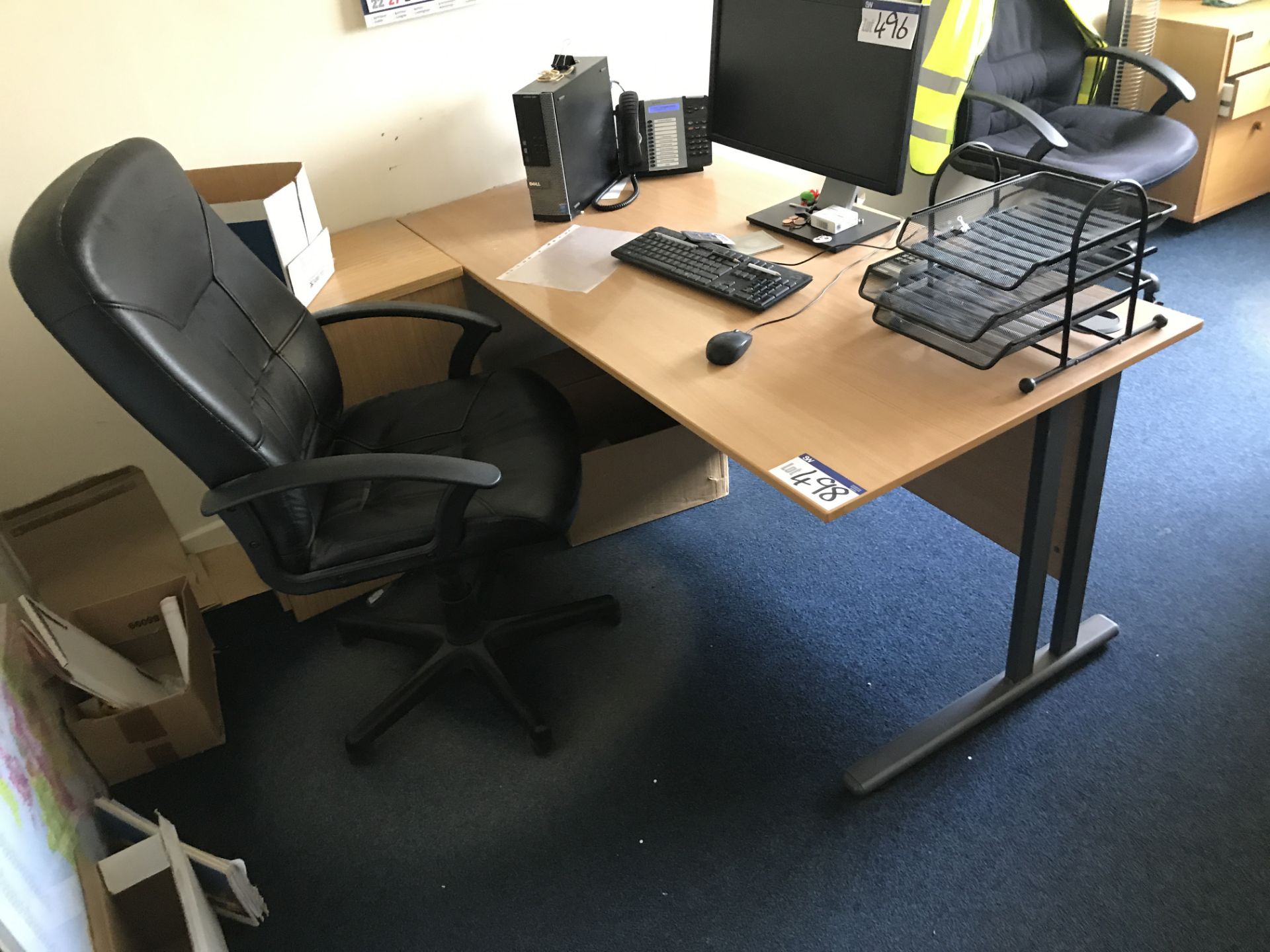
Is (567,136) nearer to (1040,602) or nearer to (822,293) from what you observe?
(822,293)

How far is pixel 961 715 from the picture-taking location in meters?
1.86

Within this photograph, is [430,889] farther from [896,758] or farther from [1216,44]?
[1216,44]

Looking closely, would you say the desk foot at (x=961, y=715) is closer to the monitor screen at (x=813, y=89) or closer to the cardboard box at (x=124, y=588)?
the monitor screen at (x=813, y=89)

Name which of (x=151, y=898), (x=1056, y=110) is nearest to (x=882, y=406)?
(x=151, y=898)

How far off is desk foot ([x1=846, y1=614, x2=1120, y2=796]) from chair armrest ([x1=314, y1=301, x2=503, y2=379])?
1.13m

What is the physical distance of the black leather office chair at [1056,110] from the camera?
2727 millimetres

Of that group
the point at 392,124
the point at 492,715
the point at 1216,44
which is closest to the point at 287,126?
the point at 392,124

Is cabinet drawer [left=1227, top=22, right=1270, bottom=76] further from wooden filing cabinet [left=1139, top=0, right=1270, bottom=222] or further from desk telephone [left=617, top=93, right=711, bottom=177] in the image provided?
desk telephone [left=617, top=93, right=711, bottom=177]

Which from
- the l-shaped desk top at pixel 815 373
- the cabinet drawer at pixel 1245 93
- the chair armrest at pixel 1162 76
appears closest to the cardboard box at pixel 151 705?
the l-shaped desk top at pixel 815 373

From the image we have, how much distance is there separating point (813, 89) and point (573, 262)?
607 mm

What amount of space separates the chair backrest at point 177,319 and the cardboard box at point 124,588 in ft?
1.90

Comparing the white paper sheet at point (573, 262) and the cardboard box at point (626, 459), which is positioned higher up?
the white paper sheet at point (573, 262)

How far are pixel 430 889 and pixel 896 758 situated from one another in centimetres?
87

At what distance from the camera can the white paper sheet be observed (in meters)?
2.00
